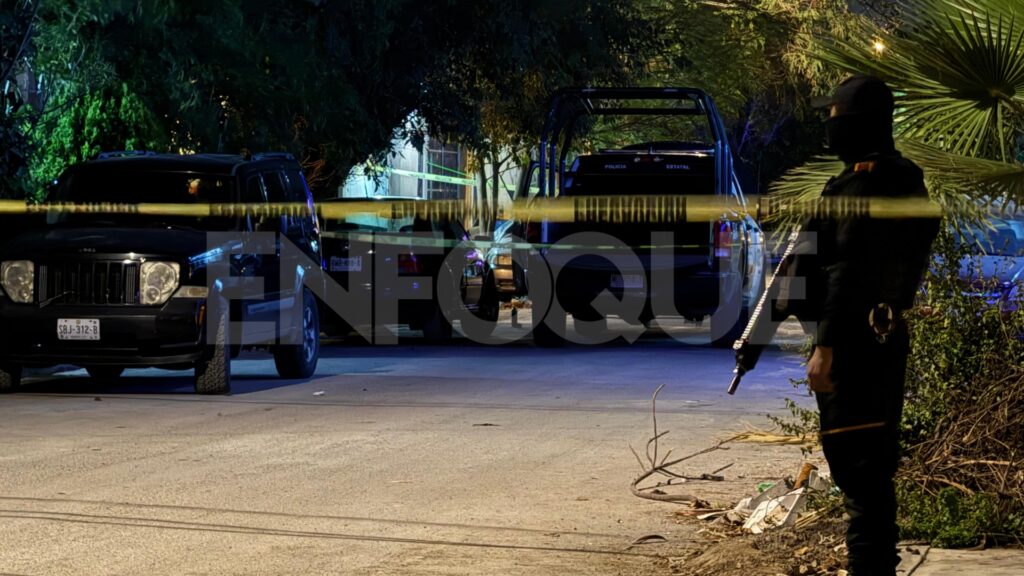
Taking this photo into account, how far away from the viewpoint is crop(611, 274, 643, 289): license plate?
62.1 ft

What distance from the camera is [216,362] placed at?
13.8 m

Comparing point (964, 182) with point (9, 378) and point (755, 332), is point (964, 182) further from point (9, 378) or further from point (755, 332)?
point (9, 378)

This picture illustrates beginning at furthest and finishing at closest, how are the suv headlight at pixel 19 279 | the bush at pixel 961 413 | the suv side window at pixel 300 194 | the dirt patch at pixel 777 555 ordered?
the suv side window at pixel 300 194 → the suv headlight at pixel 19 279 → the bush at pixel 961 413 → the dirt patch at pixel 777 555

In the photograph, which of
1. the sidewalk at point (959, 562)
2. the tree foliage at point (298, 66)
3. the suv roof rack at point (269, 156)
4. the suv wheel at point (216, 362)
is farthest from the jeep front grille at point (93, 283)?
the sidewalk at point (959, 562)

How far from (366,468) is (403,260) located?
35.1ft

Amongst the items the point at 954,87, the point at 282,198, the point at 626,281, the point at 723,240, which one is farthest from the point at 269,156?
the point at 954,87

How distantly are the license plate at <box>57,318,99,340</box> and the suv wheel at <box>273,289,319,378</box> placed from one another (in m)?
2.41

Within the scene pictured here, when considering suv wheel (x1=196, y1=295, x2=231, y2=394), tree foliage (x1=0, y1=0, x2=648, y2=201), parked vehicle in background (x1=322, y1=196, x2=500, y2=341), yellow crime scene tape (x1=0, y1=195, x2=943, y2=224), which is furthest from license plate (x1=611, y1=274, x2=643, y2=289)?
suv wheel (x1=196, y1=295, x2=231, y2=394)

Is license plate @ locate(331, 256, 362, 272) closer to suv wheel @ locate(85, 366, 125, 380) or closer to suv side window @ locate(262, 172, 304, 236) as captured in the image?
suv side window @ locate(262, 172, 304, 236)

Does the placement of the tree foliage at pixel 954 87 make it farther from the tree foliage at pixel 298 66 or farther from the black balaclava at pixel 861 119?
the tree foliage at pixel 298 66

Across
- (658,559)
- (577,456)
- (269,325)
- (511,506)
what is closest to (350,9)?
(269,325)

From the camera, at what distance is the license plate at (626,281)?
18.9m

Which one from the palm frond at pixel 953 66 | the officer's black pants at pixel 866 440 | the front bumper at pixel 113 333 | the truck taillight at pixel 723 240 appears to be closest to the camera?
the officer's black pants at pixel 866 440

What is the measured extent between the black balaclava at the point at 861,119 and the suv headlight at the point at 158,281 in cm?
860
